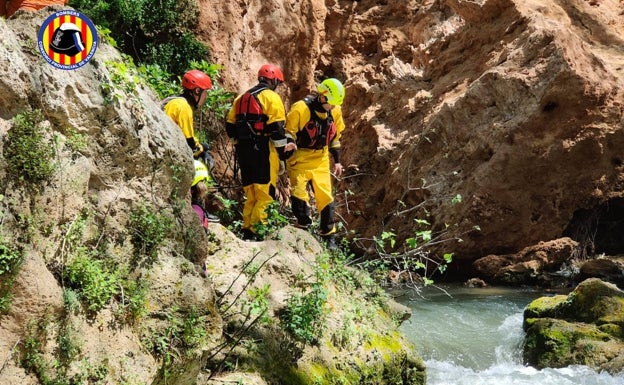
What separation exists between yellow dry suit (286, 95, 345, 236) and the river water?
1.91 meters

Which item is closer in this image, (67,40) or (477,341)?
(67,40)

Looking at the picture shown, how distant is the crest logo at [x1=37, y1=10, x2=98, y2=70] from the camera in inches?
146

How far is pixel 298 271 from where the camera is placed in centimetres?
546

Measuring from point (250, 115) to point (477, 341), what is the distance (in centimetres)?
391

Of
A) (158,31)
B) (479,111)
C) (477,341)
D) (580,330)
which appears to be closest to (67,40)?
(158,31)

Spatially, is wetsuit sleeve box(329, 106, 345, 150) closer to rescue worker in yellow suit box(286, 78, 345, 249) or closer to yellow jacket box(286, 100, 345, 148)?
rescue worker in yellow suit box(286, 78, 345, 249)

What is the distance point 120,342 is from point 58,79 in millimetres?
A: 1522

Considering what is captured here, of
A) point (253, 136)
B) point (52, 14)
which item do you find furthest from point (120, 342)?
point (253, 136)

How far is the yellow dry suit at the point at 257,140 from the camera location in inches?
251

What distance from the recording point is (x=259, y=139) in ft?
21.2

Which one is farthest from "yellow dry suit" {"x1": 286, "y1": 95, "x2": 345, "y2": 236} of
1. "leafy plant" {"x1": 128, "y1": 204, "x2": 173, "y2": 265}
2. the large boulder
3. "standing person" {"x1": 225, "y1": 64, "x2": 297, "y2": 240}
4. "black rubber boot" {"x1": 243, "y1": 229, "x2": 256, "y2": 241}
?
"leafy plant" {"x1": 128, "y1": 204, "x2": 173, "y2": 265}

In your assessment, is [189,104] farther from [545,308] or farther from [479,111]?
[479,111]

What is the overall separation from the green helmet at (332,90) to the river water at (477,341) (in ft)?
9.18

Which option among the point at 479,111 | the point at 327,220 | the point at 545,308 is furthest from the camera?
the point at 479,111
